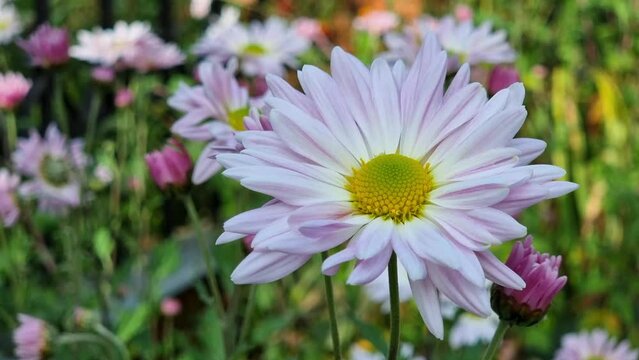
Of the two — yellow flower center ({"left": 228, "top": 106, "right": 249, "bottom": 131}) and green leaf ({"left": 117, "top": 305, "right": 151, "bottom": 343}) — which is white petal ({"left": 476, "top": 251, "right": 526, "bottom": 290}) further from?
green leaf ({"left": 117, "top": 305, "right": 151, "bottom": 343})

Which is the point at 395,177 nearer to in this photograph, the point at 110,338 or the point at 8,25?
the point at 110,338

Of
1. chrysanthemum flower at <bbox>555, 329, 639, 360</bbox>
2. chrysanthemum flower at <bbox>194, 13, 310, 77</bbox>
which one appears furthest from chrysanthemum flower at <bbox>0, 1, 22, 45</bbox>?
chrysanthemum flower at <bbox>555, 329, 639, 360</bbox>

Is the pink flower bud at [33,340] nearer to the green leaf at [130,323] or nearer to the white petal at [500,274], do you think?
the green leaf at [130,323]

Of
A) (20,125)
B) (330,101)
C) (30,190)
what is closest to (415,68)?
(330,101)

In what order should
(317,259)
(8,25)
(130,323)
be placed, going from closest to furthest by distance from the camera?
(130,323) < (8,25) < (317,259)

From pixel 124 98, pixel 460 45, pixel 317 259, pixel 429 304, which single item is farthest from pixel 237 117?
pixel 317 259

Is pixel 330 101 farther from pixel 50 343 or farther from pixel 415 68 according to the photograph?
pixel 50 343

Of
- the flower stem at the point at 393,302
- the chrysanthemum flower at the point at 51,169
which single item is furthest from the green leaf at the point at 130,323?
the flower stem at the point at 393,302
